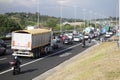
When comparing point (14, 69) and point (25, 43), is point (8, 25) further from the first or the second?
point (14, 69)

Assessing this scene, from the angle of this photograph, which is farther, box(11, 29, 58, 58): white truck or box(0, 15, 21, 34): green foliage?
box(0, 15, 21, 34): green foliage

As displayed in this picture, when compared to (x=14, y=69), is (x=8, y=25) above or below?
above

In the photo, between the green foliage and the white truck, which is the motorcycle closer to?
the white truck

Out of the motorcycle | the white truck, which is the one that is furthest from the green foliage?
the motorcycle

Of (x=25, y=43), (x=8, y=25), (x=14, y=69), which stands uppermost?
(x=8, y=25)

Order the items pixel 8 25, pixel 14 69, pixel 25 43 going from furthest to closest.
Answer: pixel 8 25 < pixel 25 43 < pixel 14 69

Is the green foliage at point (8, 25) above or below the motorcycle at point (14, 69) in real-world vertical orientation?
above

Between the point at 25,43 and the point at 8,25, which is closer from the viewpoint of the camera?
the point at 25,43

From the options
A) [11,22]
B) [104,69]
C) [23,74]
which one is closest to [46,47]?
[23,74]

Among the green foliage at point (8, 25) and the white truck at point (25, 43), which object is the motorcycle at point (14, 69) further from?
the green foliage at point (8, 25)

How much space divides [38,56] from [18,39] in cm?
320

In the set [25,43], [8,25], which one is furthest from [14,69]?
[8,25]

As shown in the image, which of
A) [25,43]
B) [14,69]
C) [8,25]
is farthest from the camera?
[8,25]

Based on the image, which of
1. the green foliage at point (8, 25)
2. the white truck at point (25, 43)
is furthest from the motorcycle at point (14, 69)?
the green foliage at point (8, 25)
